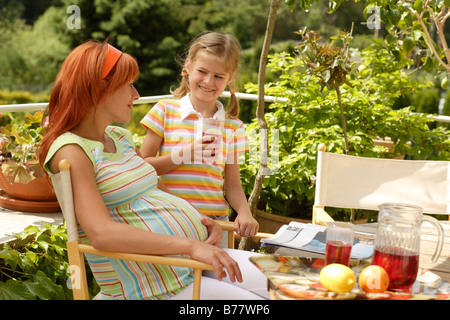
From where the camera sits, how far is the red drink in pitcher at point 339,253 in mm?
1327

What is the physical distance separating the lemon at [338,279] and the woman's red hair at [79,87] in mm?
871

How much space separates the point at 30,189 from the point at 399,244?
2.16 m

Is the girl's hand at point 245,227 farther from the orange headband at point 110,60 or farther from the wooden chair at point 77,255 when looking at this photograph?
the orange headband at point 110,60

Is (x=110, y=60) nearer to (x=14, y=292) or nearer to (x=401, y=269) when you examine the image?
(x=401, y=269)

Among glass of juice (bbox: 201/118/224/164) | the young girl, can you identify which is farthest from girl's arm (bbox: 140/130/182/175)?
glass of juice (bbox: 201/118/224/164)

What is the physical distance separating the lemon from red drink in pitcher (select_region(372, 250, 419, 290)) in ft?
0.37

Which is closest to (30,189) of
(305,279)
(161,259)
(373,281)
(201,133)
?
(201,133)

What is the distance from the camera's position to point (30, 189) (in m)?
2.86

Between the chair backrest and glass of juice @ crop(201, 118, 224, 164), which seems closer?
glass of juice @ crop(201, 118, 224, 164)

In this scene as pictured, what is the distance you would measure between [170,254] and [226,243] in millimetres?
730

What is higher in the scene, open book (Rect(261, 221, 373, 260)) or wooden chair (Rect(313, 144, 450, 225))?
wooden chair (Rect(313, 144, 450, 225))

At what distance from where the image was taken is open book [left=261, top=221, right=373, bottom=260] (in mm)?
1530

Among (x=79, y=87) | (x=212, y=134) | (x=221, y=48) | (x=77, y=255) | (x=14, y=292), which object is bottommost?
(x=14, y=292)

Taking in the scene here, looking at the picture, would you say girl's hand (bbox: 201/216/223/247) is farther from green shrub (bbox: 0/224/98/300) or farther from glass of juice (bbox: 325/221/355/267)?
green shrub (bbox: 0/224/98/300)
